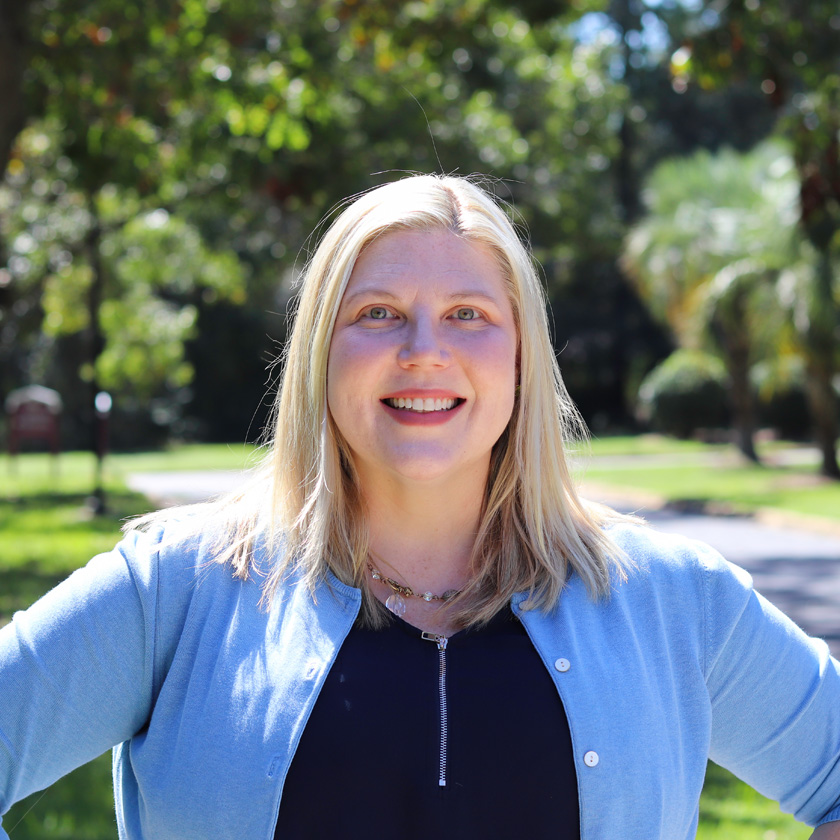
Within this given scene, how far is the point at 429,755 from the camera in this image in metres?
1.76

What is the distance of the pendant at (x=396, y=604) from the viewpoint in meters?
1.98

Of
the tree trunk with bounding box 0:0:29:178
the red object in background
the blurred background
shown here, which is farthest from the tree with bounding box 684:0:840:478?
the red object in background

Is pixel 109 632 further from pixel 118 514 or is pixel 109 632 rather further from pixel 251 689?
pixel 118 514

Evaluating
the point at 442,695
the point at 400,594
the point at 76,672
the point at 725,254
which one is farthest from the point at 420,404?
the point at 725,254

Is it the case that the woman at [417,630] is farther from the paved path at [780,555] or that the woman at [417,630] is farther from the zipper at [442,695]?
the paved path at [780,555]

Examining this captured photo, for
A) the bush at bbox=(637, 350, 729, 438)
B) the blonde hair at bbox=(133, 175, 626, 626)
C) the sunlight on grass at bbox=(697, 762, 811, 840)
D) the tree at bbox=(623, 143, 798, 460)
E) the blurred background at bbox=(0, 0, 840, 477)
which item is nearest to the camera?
the blonde hair at bbox=(133, 175, 626, 626)

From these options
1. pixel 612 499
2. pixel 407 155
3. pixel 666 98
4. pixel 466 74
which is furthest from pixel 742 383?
pixel 666 98

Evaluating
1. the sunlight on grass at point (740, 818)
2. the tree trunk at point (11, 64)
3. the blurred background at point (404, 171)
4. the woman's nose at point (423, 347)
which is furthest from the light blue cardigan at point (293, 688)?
the tree trunk at point (11, 64)

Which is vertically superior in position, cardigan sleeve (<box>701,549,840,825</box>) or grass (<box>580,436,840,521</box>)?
cardigan sleeve (<box>701,549,840,825</box>)

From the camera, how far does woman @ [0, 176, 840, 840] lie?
174 cm

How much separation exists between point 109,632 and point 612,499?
14795 mm

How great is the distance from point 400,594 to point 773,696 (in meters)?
0.69

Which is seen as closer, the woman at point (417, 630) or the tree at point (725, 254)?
the woman at point (417, 630)

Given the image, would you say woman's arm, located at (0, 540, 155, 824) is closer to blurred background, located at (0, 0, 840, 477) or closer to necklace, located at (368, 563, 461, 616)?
necklace, located at (368, 563, 461, 616)
